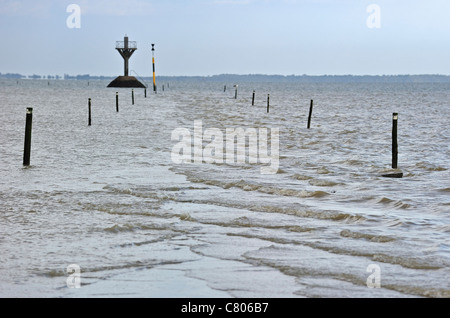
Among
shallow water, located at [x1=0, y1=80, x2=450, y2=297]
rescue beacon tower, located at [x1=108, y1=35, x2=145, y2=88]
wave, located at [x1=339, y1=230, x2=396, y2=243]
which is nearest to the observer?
shallow water, located at [x1=0, y1=80, x2=450, y2=297]

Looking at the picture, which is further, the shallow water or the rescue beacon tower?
the rescue beacon tower

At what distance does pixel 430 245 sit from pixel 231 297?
12.5 ft

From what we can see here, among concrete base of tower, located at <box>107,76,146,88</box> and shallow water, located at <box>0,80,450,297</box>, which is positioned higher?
concrete base of tower, located at <box>107,76,146,88</box>

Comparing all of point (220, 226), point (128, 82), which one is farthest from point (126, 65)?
point (220, 226)

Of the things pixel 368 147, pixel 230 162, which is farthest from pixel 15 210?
pixel 368 147

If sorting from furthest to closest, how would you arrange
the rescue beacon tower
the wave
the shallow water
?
the rescue beacon tower
the wave
the shallow water

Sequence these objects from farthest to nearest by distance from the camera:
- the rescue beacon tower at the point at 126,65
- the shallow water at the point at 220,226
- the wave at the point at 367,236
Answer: the rescue beacon tower at the point at 126,65 < the wave at the point at 367,236 < the shallow water at the point at 220,226

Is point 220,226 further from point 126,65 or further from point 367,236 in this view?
point 126,65

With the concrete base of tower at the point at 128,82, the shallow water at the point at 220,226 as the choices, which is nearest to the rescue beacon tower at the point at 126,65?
the concrete base of tower at the point at 128,82

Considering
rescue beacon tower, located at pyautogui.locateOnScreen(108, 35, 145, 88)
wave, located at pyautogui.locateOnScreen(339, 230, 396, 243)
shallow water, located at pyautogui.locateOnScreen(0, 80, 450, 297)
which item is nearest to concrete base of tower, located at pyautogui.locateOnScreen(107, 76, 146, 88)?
rescue beacon tower, located at pyautogui.locateOnScreen(108, 35, 145, 88)

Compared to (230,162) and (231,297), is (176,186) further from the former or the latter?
(231,297)

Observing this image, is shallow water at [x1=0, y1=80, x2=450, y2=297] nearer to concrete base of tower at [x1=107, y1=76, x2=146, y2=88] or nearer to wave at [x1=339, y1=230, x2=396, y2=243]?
wave at [x1=339, y1=230, x2=396, y2=243]

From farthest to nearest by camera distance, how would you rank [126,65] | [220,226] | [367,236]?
1. [126,65]
2. [220,226]
3. [367,236]

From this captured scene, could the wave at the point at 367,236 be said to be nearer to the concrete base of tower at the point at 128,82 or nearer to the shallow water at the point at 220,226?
the shallow water at the point at 220,226
